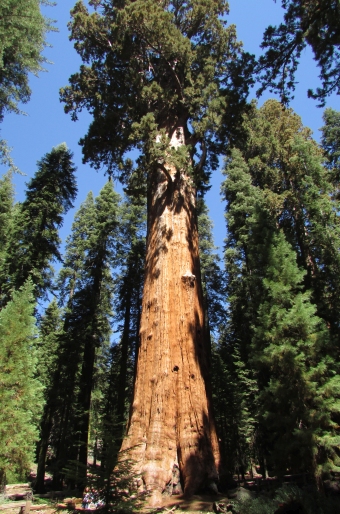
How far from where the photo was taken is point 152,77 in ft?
38.1

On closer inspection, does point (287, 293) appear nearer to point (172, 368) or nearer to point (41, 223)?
point (172, 368)

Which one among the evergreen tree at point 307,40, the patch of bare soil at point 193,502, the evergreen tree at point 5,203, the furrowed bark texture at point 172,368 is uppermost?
the evergreen tree at point 5,203

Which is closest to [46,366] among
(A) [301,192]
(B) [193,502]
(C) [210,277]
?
(C) [210,277]

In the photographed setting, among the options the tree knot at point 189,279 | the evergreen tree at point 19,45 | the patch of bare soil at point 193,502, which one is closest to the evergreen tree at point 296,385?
the tree knot at point 189,279

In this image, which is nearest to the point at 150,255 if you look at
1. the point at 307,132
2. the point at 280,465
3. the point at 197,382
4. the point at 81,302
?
the point at 197,382

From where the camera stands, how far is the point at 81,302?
18328 mm

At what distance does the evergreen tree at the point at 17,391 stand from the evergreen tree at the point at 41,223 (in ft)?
16.6

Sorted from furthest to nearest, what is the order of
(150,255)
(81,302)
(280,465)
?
(81,302)
(280,465)
(150,255)

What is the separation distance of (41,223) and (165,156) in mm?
10740

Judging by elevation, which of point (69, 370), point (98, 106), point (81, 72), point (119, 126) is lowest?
point (69, 370)

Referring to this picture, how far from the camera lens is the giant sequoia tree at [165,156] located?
578 centimetres

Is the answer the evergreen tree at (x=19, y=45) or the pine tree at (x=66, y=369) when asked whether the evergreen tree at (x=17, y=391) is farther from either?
the evergreen tree at (x=19, y=45)

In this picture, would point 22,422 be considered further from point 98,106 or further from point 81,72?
point 81,72

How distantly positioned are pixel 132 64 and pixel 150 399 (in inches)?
379
